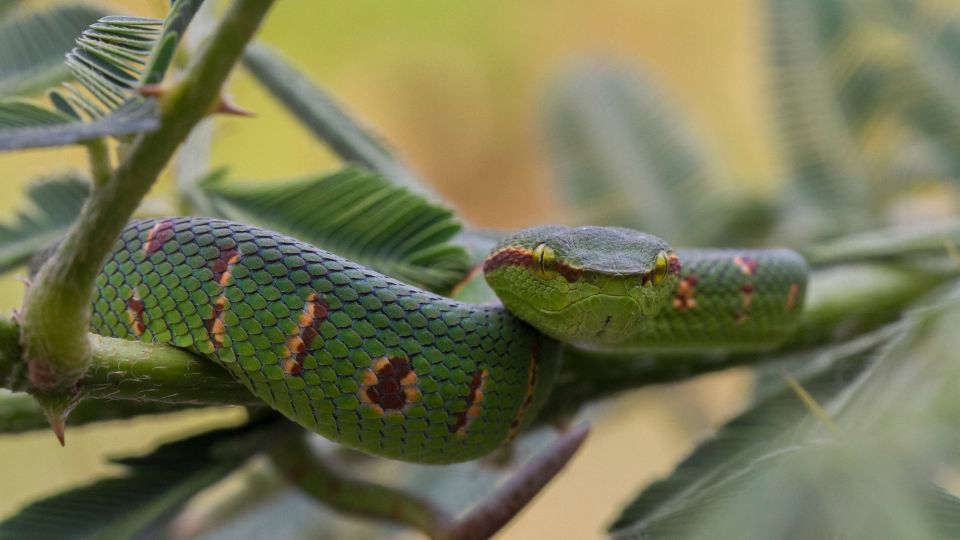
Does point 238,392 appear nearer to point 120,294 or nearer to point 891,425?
point 120,294

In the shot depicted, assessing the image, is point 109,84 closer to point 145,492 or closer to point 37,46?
point 37,46

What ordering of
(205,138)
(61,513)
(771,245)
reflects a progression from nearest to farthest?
(61,513)
(205,138)
(771,245)

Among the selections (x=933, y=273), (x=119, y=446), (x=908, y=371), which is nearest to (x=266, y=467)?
(x=908, y=371)

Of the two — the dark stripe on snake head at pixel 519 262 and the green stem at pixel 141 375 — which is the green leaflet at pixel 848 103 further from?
the green stem at pixel 141 375

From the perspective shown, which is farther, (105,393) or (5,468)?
(5,468)

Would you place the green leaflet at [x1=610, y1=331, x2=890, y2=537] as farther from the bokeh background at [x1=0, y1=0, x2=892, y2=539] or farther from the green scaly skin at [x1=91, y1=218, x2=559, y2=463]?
the bokeh background at [x1=0, y1=0, x2=892, y2=539]

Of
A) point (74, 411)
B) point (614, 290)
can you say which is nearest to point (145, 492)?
point (74, 411)

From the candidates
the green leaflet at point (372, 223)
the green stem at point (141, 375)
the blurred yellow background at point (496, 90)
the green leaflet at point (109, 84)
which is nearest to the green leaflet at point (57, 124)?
the green leaflet at point (109, 84)
